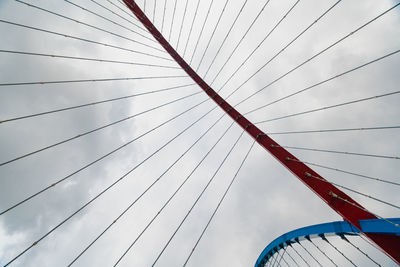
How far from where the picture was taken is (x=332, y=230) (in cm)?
884

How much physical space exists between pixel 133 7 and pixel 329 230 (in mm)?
20086

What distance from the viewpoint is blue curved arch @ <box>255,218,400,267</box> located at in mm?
4672

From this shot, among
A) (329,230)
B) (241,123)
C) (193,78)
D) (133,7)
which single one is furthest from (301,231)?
(133,7)

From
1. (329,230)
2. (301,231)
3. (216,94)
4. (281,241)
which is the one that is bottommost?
(281,241)

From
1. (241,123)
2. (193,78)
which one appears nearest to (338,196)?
(241,123)

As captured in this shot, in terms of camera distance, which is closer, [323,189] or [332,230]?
[323,189]

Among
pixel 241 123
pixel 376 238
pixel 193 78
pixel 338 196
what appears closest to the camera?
pixel 376 238

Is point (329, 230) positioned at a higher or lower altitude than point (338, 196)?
lower

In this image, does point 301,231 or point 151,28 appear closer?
point 301,231

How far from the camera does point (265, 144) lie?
8.77 meters

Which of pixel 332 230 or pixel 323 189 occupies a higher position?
pixel 323 189

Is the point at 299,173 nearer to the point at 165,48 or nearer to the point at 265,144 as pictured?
the point at 265,144

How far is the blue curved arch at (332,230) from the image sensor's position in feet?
15.3

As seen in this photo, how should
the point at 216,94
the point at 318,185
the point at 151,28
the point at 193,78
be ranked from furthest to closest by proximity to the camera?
the point at 151,28
the point at 193,78
the point at 216,94
the point at 318,185
